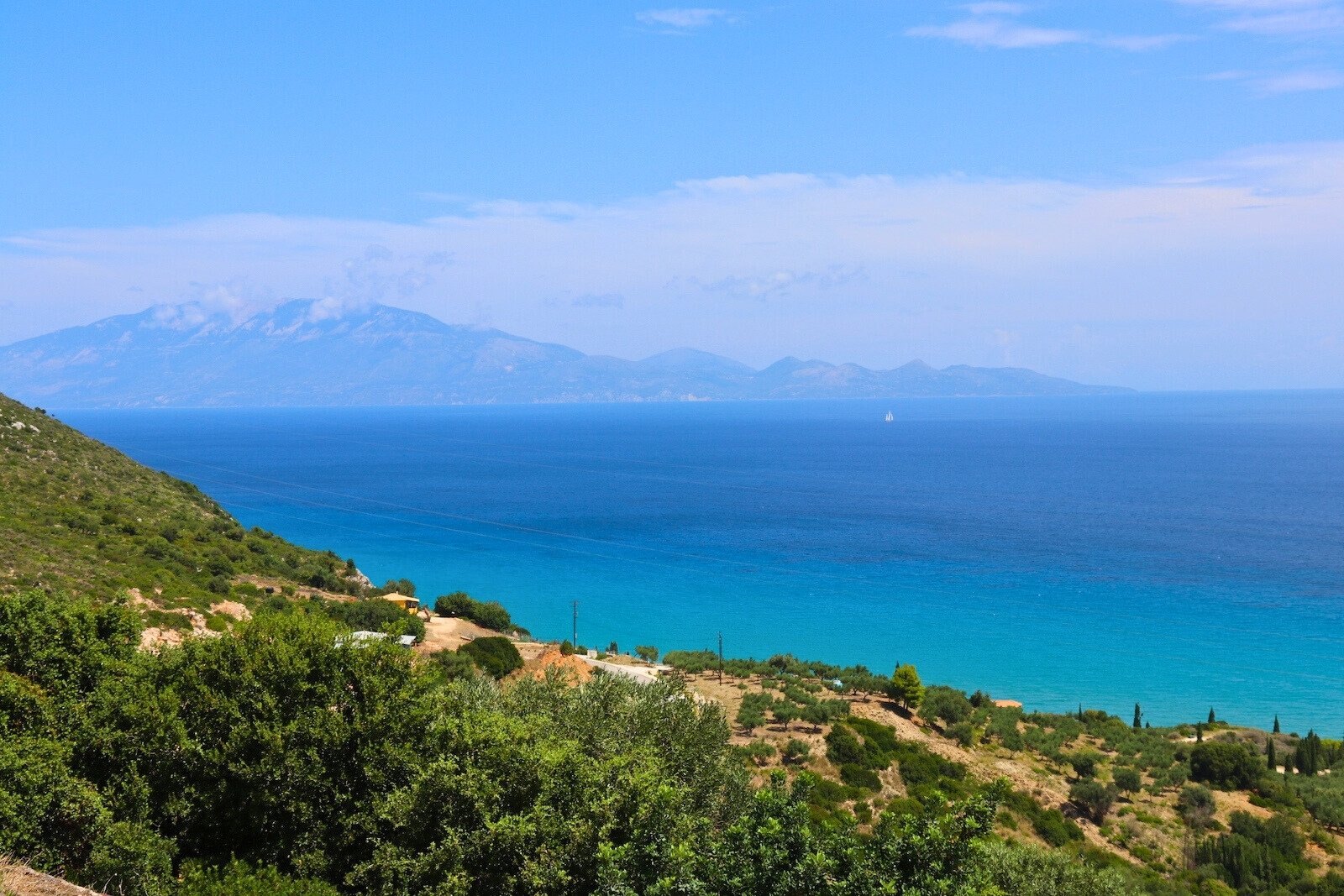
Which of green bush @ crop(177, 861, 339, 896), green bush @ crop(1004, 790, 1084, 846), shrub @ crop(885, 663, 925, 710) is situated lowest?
green bush @ crop(1004, 790, 1084, 846)

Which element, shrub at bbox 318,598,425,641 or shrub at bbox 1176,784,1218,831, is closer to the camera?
shrub at bbox 1176,784,1218,831

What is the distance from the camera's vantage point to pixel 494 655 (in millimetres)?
31781

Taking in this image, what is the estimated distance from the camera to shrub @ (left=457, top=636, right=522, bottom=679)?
3048 centimetres

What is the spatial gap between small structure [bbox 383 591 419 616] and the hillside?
2.54m

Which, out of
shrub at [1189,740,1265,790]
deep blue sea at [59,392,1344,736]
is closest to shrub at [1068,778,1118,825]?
shrub at [1189,740,1265,790]

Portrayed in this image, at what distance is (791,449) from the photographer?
18500 cm

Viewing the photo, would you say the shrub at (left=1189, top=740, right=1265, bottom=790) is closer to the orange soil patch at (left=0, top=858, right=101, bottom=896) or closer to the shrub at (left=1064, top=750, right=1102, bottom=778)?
the shrub at (left=1064, top=750, right=1102, bottom=778)

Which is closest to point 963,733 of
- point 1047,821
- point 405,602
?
point 1047,821

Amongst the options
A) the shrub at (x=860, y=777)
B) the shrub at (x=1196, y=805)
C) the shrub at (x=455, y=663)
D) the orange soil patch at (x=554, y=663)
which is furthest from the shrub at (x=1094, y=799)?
the shrub at (x=455, y=663)

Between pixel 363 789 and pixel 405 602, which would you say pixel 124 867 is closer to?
pixel 363 789

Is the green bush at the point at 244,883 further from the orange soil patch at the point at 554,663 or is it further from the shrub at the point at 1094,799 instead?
the shrub at the point at 1094,799

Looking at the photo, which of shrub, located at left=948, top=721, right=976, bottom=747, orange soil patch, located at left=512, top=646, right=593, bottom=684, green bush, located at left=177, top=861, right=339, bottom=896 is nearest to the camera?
green bush, located at left=177, top=861, right=339, bottom=896

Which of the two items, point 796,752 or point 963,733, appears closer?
point 796,752

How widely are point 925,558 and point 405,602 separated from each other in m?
49.8
